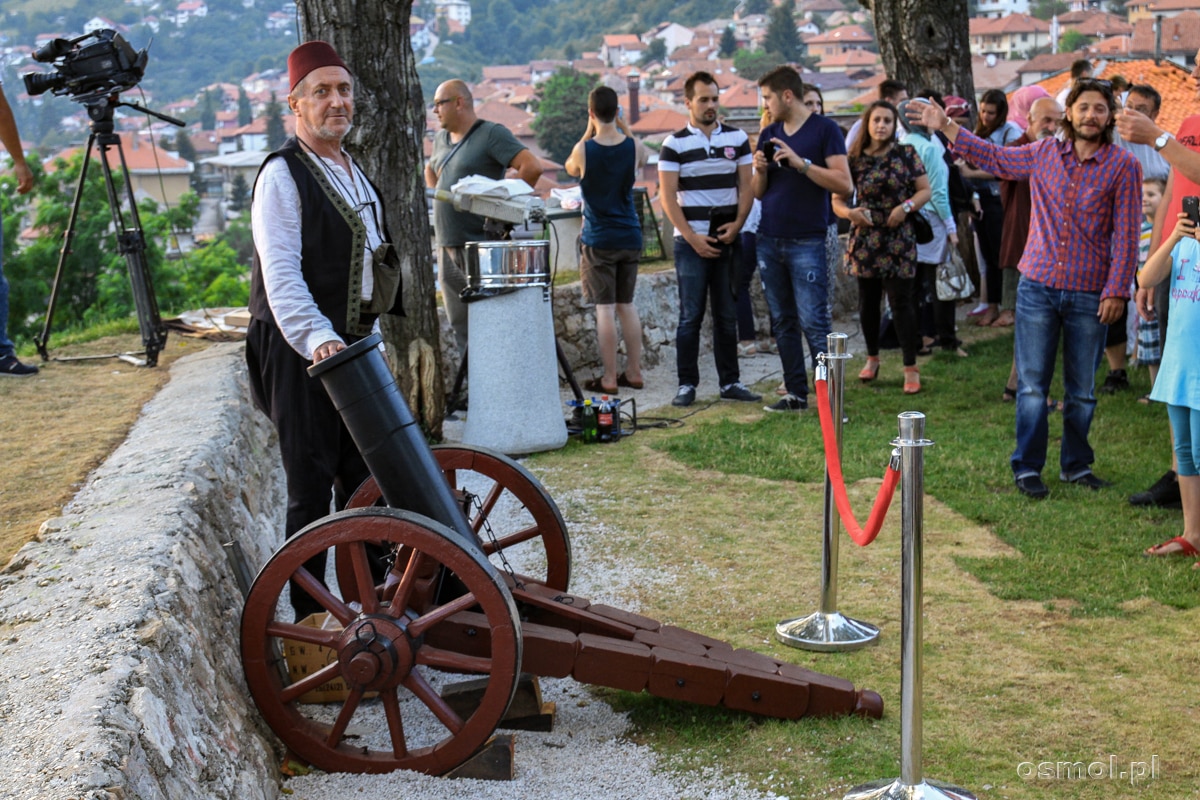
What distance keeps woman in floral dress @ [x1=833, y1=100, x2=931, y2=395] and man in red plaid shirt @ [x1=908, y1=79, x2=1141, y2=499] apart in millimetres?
2218

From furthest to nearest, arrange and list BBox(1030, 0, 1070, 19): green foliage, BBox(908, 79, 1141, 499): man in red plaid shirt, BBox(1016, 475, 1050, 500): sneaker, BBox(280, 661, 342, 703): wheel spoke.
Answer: BBox(1030, 0, 1070, 19): green foliage → BBox(1016, 475, 1050, 500): sneaker → BBox(908, 79, 1141, 499): man in red plaid shirt → BBox(280, 661, 342, 703): wheel spoke

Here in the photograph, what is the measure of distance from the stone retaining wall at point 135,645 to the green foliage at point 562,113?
179ft

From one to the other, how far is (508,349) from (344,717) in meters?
3.99

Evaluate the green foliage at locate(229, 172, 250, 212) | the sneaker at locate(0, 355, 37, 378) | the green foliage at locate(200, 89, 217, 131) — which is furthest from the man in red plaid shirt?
the green foliage at locate(200, 89, 217, 131)

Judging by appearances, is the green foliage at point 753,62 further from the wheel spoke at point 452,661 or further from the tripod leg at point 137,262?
the wheel spoke at point 452,661

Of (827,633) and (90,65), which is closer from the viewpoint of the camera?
(827,633)

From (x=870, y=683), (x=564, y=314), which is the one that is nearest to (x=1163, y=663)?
(x=870, y=683)

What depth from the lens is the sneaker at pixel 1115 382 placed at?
8156mm

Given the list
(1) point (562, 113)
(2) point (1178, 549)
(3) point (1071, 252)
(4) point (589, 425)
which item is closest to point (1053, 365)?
(3) point (1071, 252)

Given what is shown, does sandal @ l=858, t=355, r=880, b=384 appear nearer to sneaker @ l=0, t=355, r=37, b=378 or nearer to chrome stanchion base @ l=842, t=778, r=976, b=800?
sneaker @ l=0, t=355, r=37, b=378

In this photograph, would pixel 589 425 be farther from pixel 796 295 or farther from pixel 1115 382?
pixel 1115 382

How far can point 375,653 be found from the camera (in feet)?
11.4

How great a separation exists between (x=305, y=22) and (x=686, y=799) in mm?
Result: 5172

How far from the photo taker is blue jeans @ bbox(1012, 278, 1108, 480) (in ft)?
19.4
